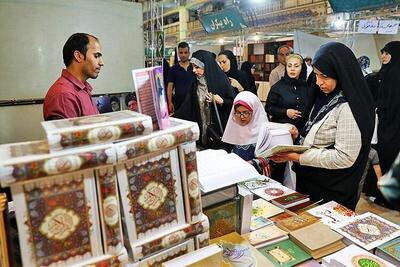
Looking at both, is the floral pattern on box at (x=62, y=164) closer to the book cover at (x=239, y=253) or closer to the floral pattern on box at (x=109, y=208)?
the floral pattern on box at (x=109, y=208)

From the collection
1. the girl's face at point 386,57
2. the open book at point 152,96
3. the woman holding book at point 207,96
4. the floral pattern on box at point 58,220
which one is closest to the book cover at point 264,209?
the open book at point 152,96

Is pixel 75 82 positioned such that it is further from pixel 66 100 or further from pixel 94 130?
pixel 94 130

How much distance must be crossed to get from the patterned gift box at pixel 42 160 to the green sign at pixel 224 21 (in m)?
5.83

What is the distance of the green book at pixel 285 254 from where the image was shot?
3.52ft

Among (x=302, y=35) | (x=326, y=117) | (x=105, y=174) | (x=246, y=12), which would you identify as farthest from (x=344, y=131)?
(x=246, y=12)

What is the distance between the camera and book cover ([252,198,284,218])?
4.66 ft

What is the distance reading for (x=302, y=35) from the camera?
5023mm

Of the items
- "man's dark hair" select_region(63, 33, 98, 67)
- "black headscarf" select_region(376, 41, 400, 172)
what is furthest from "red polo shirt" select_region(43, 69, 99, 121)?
"black headscarf" select_region(376, 41, 400, 172)

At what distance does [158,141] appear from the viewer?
81cm

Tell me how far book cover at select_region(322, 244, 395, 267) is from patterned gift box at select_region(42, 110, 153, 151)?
2.57ft

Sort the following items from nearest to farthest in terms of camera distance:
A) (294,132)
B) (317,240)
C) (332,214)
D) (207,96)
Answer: (317,240) < (332,214) < (294,132) < (207,96)

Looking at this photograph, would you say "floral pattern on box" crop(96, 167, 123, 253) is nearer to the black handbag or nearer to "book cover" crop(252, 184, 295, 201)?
"book cover" crop(252, 184, 295, 201)

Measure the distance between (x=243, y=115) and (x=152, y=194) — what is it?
5.39 feet

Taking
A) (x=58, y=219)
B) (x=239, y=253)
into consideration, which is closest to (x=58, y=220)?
(x=58, y=219)
